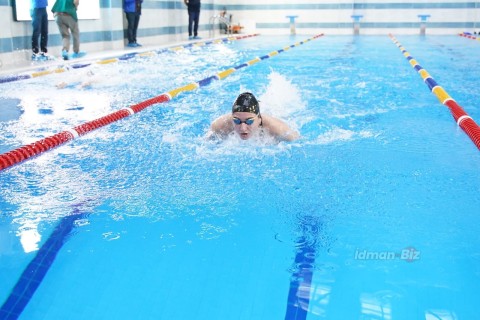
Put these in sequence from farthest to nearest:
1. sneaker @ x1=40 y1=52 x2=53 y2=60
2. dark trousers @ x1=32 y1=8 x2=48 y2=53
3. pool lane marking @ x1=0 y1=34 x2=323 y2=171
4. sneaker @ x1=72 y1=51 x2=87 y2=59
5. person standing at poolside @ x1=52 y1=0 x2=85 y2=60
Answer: sneaker @ x1=72 y1=51 x2=87 y2=59 → person standing at poolside @ x1=52 y1=0 x2=85 y2=60 → sneaker @ x1=40 y1=52 x2=53 y2=60 → dark trousers @ x1=32 y1=8 x2=48 y2=53 → pool lane marking @ x1=0 y1=34 x2=323 y2=171

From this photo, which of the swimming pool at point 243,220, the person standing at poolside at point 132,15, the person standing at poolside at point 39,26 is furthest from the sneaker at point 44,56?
the swimming pool at point 243,220

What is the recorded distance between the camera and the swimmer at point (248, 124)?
347cm

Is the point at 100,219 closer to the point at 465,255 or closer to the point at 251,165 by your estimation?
the point at 251,165

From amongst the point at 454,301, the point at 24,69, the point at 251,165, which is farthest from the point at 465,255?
the point at 24,69

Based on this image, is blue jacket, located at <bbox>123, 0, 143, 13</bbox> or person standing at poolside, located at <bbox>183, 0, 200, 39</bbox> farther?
person standing at poolside, located at <bbox>183, 0, 200, 39</bbox>

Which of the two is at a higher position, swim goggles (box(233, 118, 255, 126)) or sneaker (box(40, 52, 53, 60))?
sneaker (box(40, 52, 53, 60))

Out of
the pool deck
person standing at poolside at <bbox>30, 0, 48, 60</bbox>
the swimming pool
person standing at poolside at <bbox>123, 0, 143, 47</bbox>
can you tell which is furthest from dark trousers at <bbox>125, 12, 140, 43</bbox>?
the swimming pool

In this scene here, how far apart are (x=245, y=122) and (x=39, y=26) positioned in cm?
646

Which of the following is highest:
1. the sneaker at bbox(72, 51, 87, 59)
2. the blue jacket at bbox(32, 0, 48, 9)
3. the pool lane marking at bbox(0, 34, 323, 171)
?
the blue jacket at bbox(32, 0, 48, 9)

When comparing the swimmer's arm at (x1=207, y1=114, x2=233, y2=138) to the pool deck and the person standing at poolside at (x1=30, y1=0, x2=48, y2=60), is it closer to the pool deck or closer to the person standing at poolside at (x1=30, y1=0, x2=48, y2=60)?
the pool deck

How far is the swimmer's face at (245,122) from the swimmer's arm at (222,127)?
0.23 m

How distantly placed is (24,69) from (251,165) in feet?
19.5

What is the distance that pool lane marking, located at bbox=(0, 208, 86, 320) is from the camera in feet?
5.63

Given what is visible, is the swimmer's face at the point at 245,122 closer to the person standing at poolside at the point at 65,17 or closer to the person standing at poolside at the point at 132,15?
the person standing at poolside at the point at 65,17
